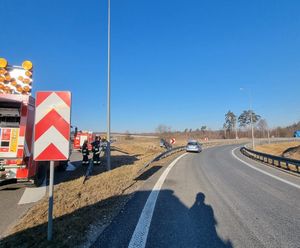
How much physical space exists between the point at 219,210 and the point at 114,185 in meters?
4.47

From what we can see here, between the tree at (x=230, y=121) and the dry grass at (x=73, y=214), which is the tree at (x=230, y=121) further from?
the dry grass at (x=73, y=214)

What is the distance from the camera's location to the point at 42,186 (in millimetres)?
9836

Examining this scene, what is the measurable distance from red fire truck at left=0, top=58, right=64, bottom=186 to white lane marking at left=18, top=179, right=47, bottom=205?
426 millimetres

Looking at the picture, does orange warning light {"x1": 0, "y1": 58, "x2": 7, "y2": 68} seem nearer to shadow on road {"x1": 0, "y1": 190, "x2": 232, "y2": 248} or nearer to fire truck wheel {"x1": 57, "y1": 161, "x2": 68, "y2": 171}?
shadow on road {"x1": 0, "y1": 190, "x2": 232, "y2": 248}

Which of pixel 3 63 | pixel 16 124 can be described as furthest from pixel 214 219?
pixel 3 63

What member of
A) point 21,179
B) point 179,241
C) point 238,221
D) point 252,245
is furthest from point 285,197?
point 21,179

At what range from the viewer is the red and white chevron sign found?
461cm

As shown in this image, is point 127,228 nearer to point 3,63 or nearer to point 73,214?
point 73,214

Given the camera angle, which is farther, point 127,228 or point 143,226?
point 143,226

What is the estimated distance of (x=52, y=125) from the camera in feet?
15.4

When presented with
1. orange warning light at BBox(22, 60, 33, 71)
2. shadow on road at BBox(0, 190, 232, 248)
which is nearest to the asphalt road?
shadow on road at BBox(0, 190, 232, 248)

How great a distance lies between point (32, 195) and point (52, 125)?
15.4 feet

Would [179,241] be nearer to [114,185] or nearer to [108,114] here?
[114,185]

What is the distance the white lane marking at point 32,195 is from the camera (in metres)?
7.70
